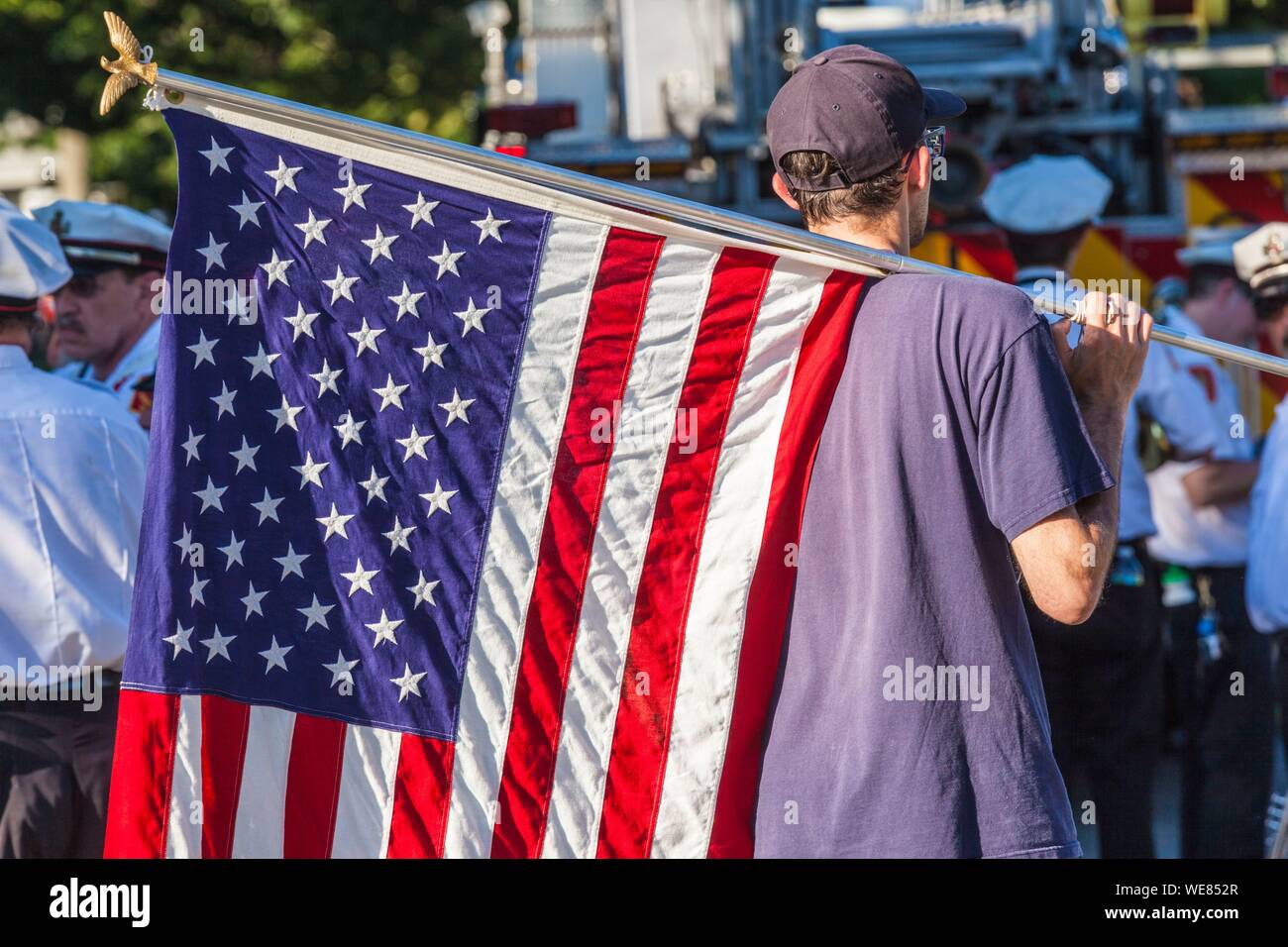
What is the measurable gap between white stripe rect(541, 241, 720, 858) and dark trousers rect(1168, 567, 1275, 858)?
330cm

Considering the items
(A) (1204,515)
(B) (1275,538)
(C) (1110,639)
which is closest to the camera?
(C) (1110,639)

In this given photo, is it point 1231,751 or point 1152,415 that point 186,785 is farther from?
point 1231,751

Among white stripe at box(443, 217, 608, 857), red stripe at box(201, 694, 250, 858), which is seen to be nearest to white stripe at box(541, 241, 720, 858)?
white stripe at box(443, 217, 608, 857)

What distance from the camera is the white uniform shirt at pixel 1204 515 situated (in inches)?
231

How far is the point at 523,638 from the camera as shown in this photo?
2852mm

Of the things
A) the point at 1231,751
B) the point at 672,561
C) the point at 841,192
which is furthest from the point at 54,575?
the point at 1231,751

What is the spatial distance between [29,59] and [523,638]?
47.9 feet

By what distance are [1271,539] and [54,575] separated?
368 centimetres

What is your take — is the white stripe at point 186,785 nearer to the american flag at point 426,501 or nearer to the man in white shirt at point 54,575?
the american flag at point 426,501

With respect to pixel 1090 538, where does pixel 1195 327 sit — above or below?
above

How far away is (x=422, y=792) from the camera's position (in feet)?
9.29

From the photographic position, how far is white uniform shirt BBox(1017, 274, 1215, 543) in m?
5.11

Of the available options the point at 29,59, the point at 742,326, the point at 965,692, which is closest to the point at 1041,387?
the point at 965,692
